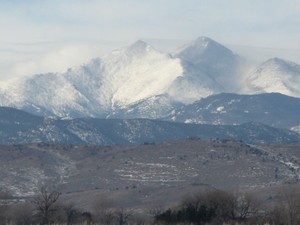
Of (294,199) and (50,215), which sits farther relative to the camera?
(294,199)

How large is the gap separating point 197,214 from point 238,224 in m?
14.9

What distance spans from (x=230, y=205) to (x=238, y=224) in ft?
85.8

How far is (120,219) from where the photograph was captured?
19775cm

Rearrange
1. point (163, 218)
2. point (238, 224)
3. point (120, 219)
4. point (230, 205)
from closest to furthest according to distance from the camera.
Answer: point (238, 224) → point (163, 218) → point (230, 205) → point (120, 219)

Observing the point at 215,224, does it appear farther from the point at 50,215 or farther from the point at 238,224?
the point at 50,215

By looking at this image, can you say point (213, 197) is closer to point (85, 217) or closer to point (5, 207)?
point (85, 217)

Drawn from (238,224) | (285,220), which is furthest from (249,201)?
(238,224)

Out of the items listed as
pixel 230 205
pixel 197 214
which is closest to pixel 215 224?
pixel 197 214

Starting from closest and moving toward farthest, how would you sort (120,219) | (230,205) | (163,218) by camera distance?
(163,218) < (230,205) < (120,219)

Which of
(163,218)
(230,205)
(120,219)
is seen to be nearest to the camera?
(163,218)

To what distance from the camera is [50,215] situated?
17488 cm

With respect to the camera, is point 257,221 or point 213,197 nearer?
point 257,221

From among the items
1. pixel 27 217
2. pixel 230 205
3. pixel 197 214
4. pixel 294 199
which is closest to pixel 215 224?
pixel 197 214

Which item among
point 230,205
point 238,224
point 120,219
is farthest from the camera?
point 120,219
